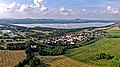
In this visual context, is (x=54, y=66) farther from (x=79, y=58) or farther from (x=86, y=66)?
(x=79, y=58)

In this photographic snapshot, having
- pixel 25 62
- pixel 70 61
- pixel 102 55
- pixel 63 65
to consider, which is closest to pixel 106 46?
pixel 102 55

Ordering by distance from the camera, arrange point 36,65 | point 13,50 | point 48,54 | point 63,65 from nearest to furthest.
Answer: point 36,65, point 63,65, point 48,54, point 13,50

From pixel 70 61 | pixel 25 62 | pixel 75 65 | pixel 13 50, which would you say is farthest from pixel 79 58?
pixel 13 50

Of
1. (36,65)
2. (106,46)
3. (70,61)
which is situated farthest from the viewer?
(106,46)

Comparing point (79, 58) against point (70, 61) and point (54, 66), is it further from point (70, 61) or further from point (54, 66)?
point (54, 66)

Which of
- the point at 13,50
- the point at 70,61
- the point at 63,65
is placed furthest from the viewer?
the point at 13,50

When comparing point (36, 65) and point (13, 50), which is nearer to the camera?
point (36, 65)

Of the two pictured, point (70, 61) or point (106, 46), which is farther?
point (106, 46)

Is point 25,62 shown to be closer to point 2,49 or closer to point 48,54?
point 48,54

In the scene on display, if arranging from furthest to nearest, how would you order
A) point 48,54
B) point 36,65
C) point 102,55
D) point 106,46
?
1. point 106,46
2. point 48,54
3. point 102,55
4. point 36,65
